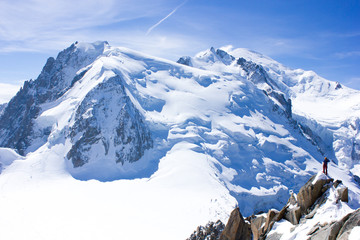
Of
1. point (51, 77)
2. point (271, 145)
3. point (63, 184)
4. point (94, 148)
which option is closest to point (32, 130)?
point (94, 148)

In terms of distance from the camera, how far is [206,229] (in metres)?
33.5

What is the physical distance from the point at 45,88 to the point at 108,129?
78531 millimetres

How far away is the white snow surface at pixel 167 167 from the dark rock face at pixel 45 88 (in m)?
8.02

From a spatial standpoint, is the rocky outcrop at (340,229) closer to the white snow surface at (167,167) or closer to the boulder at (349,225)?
the boulder at (349,225)

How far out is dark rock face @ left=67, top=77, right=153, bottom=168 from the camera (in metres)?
93.9

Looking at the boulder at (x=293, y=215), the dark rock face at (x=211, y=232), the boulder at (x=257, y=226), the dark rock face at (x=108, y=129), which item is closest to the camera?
the boulder at (x=293, y=215)

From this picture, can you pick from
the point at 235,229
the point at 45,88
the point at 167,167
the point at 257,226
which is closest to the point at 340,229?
the point at 257,226

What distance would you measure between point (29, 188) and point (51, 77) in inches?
3845

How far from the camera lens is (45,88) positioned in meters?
157

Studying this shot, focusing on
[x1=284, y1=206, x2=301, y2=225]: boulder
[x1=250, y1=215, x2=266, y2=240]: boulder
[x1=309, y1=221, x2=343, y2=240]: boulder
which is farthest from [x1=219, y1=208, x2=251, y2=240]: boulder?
[x1=309, y1=221, x2=343, y2=240]: boulder

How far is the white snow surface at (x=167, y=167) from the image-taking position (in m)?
61.1

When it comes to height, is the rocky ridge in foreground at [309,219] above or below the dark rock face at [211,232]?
above

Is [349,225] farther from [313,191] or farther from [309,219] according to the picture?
[313,191]

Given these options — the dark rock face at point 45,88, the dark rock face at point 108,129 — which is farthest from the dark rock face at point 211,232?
the dark rock face at point 45,88
